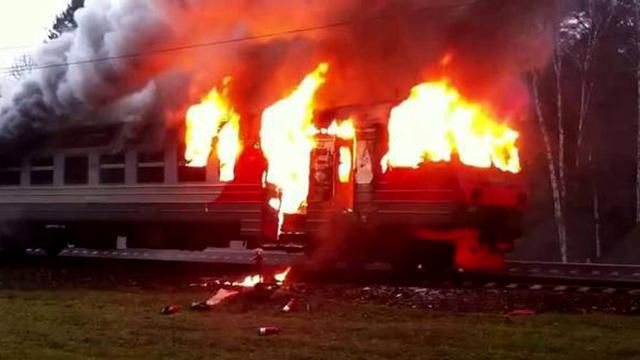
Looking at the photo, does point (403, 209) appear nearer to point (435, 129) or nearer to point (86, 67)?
point (435, 129)

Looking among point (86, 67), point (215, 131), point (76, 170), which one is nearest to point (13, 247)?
point (76, 170)

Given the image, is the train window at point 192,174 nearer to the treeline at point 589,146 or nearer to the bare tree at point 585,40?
the treeline at point 589,146

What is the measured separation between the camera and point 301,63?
1641cm

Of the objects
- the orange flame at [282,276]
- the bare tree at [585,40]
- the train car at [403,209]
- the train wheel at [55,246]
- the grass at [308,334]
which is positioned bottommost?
the grass at [308,334]

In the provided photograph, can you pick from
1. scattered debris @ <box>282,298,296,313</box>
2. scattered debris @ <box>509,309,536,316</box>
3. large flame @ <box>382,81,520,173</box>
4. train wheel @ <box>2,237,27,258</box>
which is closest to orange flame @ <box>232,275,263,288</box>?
scattered debris @ <box>282,298,296,313</box>

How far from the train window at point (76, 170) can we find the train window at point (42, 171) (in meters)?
0.53

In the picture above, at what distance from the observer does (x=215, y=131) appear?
16.8 meters

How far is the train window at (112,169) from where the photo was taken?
61.5 feet

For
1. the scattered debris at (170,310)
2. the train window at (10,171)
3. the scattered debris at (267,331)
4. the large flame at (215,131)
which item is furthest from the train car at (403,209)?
the train window at (10,171)

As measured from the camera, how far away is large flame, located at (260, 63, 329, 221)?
612 inches

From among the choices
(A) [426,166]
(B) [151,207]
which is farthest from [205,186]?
(A) [426,166]

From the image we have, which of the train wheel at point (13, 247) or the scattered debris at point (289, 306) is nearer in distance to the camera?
the scattered debris at point (289, 306)

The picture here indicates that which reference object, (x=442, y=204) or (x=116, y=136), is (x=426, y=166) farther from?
(x=116, y=136)

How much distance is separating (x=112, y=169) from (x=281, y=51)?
4.95 metres
